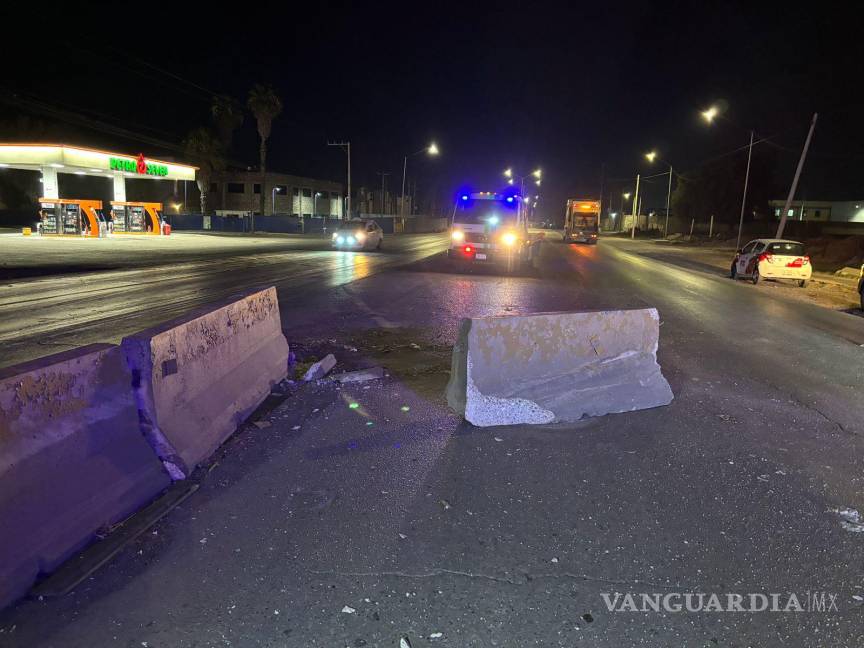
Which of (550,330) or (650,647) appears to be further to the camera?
(550,330)

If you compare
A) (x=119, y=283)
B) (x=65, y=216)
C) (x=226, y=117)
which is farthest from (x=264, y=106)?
(x=119, y=283)

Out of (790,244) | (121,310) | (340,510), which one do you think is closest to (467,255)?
(790,244)

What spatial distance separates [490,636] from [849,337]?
Result: 11226mm

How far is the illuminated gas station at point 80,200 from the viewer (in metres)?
37.4

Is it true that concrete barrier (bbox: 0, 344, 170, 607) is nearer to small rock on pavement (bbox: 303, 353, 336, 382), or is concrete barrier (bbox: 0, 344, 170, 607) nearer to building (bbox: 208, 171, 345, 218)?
small rock on pavement (bbox: 303, 353, 336, 382)

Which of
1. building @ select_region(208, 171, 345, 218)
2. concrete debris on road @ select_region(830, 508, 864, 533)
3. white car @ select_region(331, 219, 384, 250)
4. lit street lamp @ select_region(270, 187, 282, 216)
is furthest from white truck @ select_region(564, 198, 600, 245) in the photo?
concrete debris on road @ select_region(830, 508, 864, 533)

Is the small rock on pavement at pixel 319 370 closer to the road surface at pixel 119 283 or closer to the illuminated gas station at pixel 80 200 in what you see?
the road surface at pixel 119 283

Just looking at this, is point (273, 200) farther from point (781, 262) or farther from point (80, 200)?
point (781, 262)

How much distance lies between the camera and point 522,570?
3568mm

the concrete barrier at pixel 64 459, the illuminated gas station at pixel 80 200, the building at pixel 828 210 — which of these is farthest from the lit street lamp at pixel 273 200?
the concrete barrier at pixel 64 459

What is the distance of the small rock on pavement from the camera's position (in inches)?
290

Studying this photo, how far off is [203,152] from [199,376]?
213 ft

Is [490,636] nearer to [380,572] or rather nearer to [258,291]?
[380,572]

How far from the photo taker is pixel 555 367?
632 cm
